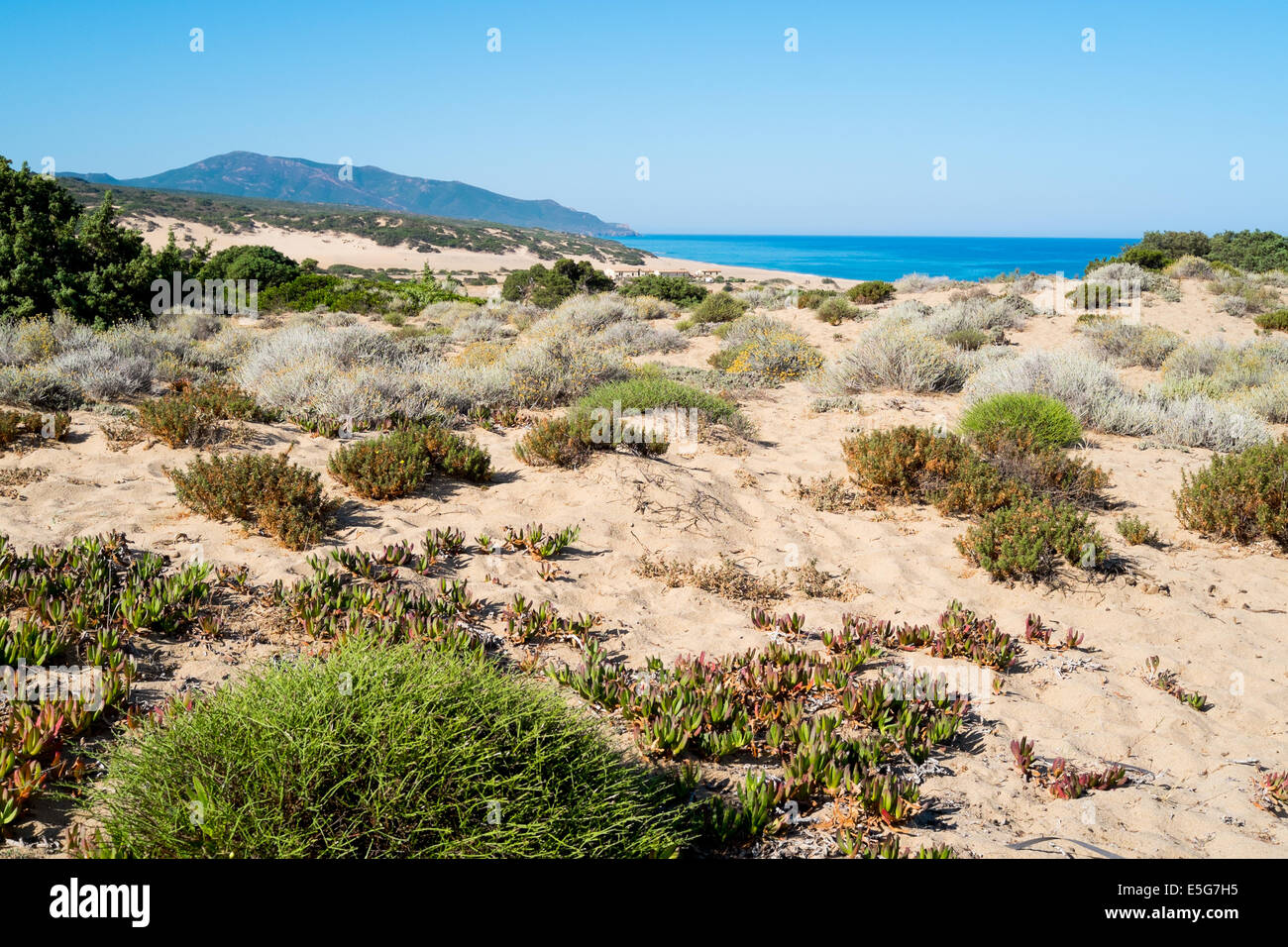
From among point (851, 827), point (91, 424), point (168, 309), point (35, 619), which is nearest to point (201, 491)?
point (35, 619)

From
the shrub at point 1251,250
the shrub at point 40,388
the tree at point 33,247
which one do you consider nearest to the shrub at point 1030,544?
the shrub at point 40,388

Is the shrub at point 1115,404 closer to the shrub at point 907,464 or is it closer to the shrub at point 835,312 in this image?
the shrub at point 907,464

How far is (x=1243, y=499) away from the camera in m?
6.53

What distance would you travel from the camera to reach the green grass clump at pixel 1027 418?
27.9 feet

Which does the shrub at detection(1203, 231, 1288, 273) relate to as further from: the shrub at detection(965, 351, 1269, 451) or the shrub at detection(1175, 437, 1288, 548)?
the shrub at detection(1175, 437, 1288, 548)

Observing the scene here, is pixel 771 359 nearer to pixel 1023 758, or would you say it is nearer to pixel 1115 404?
pixel 1115 404

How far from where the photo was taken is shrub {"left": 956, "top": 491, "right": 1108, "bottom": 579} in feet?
18.7

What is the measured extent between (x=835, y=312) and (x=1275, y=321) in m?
10.2

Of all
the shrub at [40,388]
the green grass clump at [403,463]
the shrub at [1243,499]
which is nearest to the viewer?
the shrub at [1243,499]

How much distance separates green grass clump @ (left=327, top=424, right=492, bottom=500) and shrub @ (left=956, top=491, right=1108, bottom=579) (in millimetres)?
4568

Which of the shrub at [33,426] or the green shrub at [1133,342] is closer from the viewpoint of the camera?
the shrub at [33,426]

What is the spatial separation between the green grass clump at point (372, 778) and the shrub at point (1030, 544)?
420 cm

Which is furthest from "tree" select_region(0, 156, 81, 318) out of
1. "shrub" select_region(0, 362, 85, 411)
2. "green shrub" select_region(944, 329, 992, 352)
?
"green shrub" select_region(944, 329, 992, 352)

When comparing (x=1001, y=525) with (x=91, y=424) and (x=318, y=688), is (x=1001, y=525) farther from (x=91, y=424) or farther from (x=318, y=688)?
(x=91, y=424)
